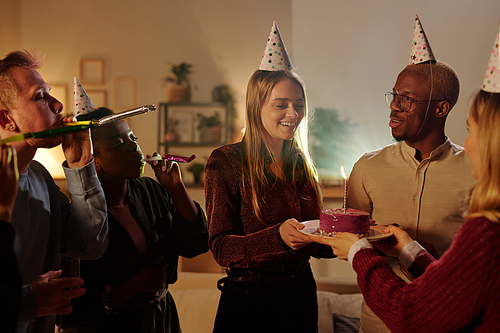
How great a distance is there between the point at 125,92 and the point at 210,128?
38.7 inches

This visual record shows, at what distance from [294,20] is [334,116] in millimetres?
1049

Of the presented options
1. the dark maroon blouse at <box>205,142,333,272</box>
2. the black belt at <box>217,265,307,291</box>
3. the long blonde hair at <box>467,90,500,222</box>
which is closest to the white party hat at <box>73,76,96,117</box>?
the dark maroon blouse at <box>205,142,333,272</box>

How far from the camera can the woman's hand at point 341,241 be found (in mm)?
1125

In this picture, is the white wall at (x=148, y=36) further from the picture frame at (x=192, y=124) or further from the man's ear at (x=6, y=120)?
the man's ear at (x=6, y=120)

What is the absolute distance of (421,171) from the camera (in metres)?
1.56

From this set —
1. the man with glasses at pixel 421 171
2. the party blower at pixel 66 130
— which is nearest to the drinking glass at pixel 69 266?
the party blower at pixel 66 130

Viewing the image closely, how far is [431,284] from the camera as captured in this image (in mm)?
875

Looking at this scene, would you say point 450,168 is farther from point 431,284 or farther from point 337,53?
point 337,53

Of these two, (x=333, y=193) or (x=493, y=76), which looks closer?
(x=493, y=76)

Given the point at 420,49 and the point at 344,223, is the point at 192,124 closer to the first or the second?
the point at 420,49

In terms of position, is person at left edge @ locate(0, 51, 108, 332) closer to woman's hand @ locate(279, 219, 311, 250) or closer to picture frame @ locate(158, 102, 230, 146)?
woman's hand @ locate(279, 219, 311, 250)

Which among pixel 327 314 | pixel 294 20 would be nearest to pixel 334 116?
pixel 294 20

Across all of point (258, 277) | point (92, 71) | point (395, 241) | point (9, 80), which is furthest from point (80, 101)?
point (92, 71)

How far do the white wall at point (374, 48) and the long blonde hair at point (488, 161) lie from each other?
295cm
